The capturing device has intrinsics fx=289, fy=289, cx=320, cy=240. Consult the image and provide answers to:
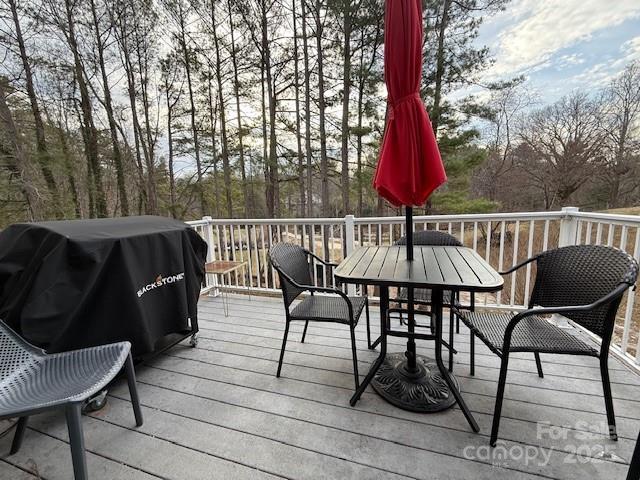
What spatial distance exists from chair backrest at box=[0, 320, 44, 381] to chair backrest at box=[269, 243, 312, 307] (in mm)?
1321

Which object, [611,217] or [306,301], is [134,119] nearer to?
[306,301]

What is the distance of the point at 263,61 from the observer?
8523 mm

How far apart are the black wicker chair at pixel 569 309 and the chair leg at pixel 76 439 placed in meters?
1.79

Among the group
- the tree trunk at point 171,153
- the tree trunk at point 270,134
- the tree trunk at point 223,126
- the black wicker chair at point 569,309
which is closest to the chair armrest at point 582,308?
the black wicker chair at point 569,309

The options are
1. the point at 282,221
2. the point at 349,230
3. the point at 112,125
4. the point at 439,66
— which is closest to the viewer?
the point at 349,230

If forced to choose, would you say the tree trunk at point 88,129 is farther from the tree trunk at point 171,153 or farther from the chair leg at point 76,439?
the chair leg at point 76,439

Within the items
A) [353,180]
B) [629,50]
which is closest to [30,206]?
[353,180]

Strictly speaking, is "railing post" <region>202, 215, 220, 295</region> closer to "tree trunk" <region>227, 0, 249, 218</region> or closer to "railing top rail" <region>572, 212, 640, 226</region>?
"railing top rail" <region>572, 212, 640, 226</region>

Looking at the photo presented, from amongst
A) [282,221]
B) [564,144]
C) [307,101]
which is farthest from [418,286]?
[564,144]

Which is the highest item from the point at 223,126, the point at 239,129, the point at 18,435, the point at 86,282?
the point at 223,126

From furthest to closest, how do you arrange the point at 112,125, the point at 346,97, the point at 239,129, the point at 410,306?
the point at 239,129
the point at 112,125
the point at 346,97
the point at 410,306

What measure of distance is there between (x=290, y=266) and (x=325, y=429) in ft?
3.39

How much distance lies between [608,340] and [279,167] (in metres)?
8.81

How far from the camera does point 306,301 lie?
229cm
